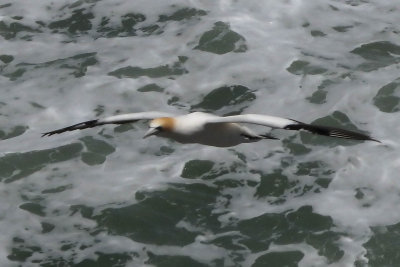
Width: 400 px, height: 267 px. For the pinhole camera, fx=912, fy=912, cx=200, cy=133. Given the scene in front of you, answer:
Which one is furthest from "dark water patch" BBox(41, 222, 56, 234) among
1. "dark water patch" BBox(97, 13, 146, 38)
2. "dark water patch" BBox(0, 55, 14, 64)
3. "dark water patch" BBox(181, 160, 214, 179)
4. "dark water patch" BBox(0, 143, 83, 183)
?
"dark water patch" BBox(97, 13, 146, 38)

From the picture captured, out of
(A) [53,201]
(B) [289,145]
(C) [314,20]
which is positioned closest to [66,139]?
(A) [53,201]

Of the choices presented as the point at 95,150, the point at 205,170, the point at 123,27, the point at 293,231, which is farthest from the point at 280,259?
the point at 123,27

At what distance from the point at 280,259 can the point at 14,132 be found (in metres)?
4.59

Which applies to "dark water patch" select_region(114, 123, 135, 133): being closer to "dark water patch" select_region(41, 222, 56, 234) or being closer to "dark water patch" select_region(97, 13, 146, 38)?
"dark water patch" select_region(41, 222, 56, 234)

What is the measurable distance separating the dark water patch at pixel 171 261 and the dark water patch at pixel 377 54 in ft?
16.6

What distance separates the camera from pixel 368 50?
1436 cm

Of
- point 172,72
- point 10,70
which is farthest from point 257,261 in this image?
point 10,70

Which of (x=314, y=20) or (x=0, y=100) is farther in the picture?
(x=314, y=20)

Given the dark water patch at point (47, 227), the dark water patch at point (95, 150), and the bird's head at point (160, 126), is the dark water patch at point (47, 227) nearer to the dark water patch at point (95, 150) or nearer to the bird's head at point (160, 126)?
the dark water patch at point (95, 150)

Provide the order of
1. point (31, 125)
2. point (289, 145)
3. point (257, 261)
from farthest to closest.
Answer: point (31, 125) < point (289, 145) < point (257, 261)

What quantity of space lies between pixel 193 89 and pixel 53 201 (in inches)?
129

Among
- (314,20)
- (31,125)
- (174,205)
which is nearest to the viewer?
(174,205)

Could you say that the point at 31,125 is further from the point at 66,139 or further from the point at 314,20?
the point at 314,20

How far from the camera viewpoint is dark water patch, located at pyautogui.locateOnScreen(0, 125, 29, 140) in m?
12.6
